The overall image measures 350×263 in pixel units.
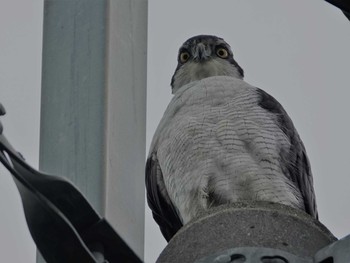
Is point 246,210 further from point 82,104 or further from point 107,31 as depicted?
point 107,31

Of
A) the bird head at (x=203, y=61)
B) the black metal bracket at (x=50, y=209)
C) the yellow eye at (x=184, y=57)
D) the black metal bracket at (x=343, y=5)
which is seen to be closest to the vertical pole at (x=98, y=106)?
the black metal bracket at (x=50, y=209)

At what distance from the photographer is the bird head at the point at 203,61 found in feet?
24.8

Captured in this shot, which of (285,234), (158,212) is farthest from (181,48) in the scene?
(285,234)

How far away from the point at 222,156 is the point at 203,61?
2147mm

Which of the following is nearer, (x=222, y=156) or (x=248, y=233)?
(x=248, y=233)

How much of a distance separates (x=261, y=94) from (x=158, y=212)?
2.85 ft

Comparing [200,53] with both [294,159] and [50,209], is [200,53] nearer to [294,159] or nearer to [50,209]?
[294,159]

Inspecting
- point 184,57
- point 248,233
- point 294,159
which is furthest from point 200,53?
point 248,233

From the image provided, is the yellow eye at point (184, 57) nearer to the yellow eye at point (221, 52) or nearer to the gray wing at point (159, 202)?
the yellow eye at point (221, 52)

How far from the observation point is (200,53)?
24.9 ft

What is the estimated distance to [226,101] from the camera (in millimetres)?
5891

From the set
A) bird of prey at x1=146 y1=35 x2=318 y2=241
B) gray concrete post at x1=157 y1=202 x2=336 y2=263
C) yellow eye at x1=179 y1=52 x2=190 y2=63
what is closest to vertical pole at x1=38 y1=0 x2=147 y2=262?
gray concrete post at x1=157 y1=202 x2=336 y2=263

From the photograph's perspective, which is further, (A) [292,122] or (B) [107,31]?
(A) [292,122]

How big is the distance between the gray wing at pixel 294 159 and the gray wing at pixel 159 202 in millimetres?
596
